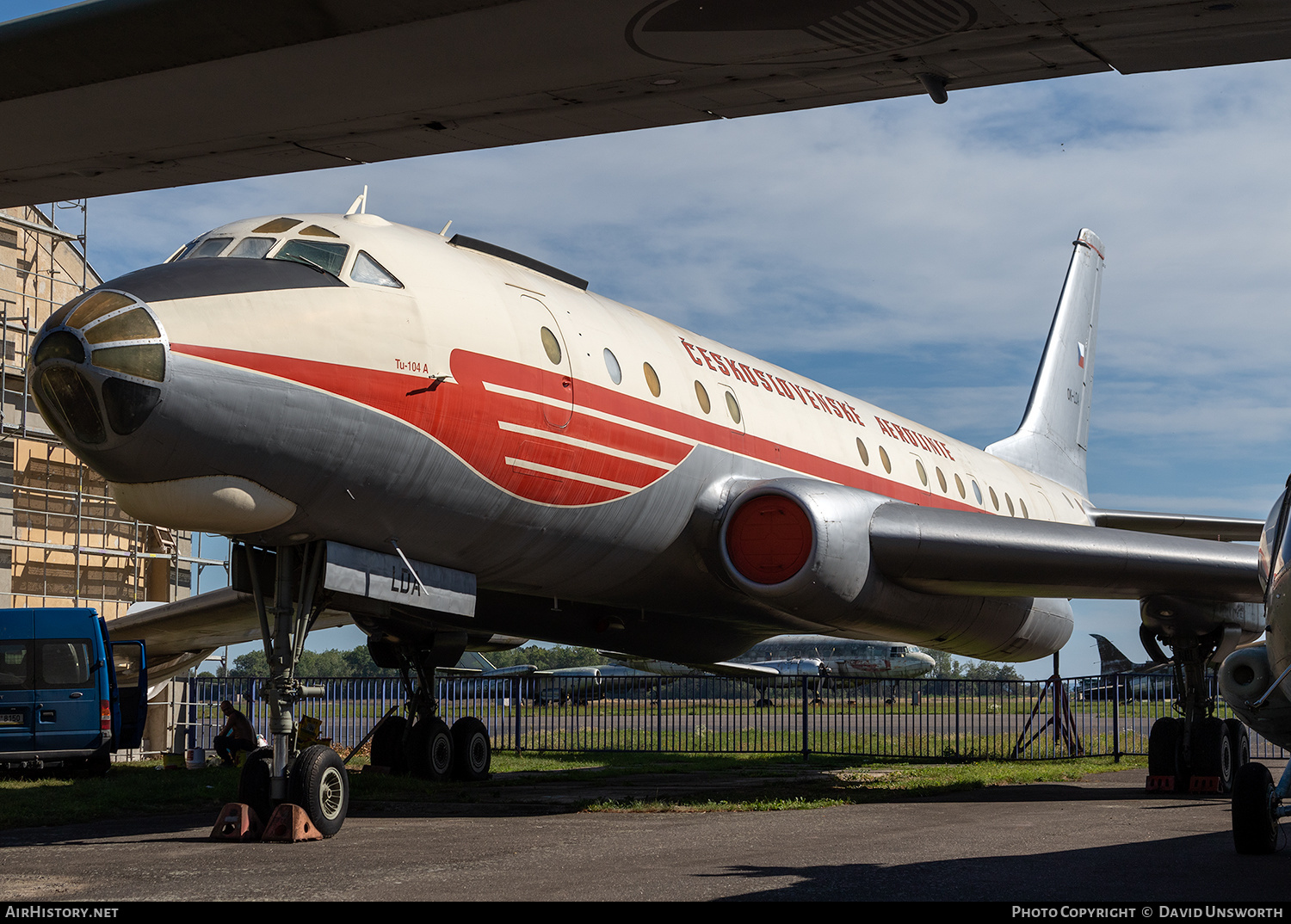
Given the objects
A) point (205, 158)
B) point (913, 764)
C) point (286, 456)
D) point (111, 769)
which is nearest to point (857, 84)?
point (205, 158)

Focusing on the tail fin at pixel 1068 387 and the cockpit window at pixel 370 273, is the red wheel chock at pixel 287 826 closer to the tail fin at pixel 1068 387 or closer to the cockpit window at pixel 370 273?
the cockpit window at pixel 370 273

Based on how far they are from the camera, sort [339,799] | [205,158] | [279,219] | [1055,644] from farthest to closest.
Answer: [1055,644], [279,219], [339,799], [205,158]

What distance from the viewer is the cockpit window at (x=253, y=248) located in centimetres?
831

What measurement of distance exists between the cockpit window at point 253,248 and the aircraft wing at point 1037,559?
5.48 m

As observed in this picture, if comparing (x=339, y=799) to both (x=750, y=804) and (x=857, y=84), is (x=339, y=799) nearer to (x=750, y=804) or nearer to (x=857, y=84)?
(x=750, y=804)

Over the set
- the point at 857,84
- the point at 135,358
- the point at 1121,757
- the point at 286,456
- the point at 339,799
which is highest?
the point at 857,84

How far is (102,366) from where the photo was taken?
22.6ft

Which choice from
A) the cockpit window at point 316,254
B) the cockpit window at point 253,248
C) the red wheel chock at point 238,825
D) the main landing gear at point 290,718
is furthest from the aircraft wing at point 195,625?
the cockpit window at point 316,254

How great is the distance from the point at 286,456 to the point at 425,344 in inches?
50.1

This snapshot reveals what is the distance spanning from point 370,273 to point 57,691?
7924 millimetres

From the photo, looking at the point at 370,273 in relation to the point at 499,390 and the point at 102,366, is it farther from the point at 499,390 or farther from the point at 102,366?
the point at 102,366

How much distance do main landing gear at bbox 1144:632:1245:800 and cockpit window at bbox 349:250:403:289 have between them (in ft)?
27.1

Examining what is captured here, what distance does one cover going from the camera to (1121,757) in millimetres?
17719

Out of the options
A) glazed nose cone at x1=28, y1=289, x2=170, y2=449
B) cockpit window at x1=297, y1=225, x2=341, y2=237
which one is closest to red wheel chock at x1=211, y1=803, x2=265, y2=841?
glazed nose cone at x1=28, y1=289, x2=170, y2=449
